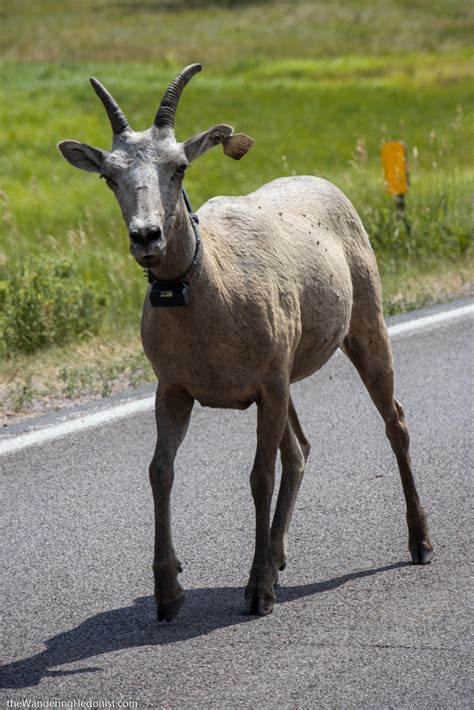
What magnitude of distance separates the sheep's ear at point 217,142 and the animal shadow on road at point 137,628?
6.12ft

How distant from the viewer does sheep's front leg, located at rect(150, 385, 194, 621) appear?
5262 mm

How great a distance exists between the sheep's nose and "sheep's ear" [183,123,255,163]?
0.51 m

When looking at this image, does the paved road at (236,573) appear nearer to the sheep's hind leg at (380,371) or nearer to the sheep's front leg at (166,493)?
the sheep's front leg at (166,493)

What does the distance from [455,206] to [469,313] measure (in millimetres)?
3666

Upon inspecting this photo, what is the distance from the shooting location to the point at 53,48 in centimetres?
5197

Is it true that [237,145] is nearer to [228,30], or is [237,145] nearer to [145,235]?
[145,235]

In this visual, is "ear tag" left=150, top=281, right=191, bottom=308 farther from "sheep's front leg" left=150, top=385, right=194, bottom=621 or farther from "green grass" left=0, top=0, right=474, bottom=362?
"green grass" left=0, top=0, right=474, bottom=362

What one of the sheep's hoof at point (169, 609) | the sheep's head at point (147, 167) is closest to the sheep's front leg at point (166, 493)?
the sheep's hoof at point (169, 609)

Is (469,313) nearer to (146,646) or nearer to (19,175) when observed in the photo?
(146,646)

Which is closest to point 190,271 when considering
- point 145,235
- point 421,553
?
point 145,235

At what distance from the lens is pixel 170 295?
200 inches

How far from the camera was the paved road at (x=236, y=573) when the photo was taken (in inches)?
186

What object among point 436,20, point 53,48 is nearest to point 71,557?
point 53,48

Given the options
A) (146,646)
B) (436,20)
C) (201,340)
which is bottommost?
(436,20)
